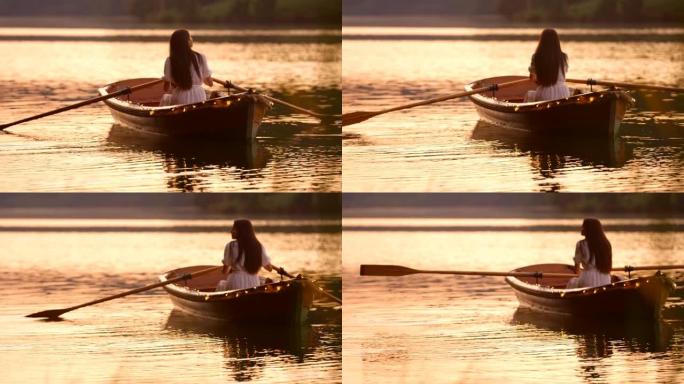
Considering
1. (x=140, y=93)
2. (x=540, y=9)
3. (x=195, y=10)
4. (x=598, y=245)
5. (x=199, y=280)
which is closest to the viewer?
(x=598, y=245)

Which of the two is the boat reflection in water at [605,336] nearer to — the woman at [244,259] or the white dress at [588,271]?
the white dress at [588,271]

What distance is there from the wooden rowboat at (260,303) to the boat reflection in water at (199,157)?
0.33 metres

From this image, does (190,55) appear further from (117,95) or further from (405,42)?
(405,42)

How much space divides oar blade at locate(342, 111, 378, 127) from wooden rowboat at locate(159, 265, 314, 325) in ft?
1.64

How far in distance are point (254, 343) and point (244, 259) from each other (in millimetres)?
244

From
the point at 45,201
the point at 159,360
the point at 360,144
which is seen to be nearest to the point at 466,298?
the point at 360,144

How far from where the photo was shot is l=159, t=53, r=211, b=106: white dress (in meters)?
4.23

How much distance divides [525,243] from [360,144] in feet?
6.42

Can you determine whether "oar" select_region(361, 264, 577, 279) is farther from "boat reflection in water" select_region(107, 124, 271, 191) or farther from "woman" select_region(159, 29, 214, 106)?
"woman" select_region(159, 29, 214, 106)

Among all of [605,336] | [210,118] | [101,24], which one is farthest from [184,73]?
[101,24]

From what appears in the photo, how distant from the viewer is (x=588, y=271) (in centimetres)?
445

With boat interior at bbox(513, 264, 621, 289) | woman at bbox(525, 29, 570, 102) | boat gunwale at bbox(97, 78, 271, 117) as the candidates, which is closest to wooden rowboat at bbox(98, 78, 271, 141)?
boat gunwale at bbox(97, 78, 271, 117)

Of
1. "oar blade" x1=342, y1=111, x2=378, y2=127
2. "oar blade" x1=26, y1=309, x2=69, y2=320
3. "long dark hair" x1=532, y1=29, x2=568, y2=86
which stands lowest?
"oar blade" x1=26, y1=309, x2=69, y2=320

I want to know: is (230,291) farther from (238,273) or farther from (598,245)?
(598,245)
